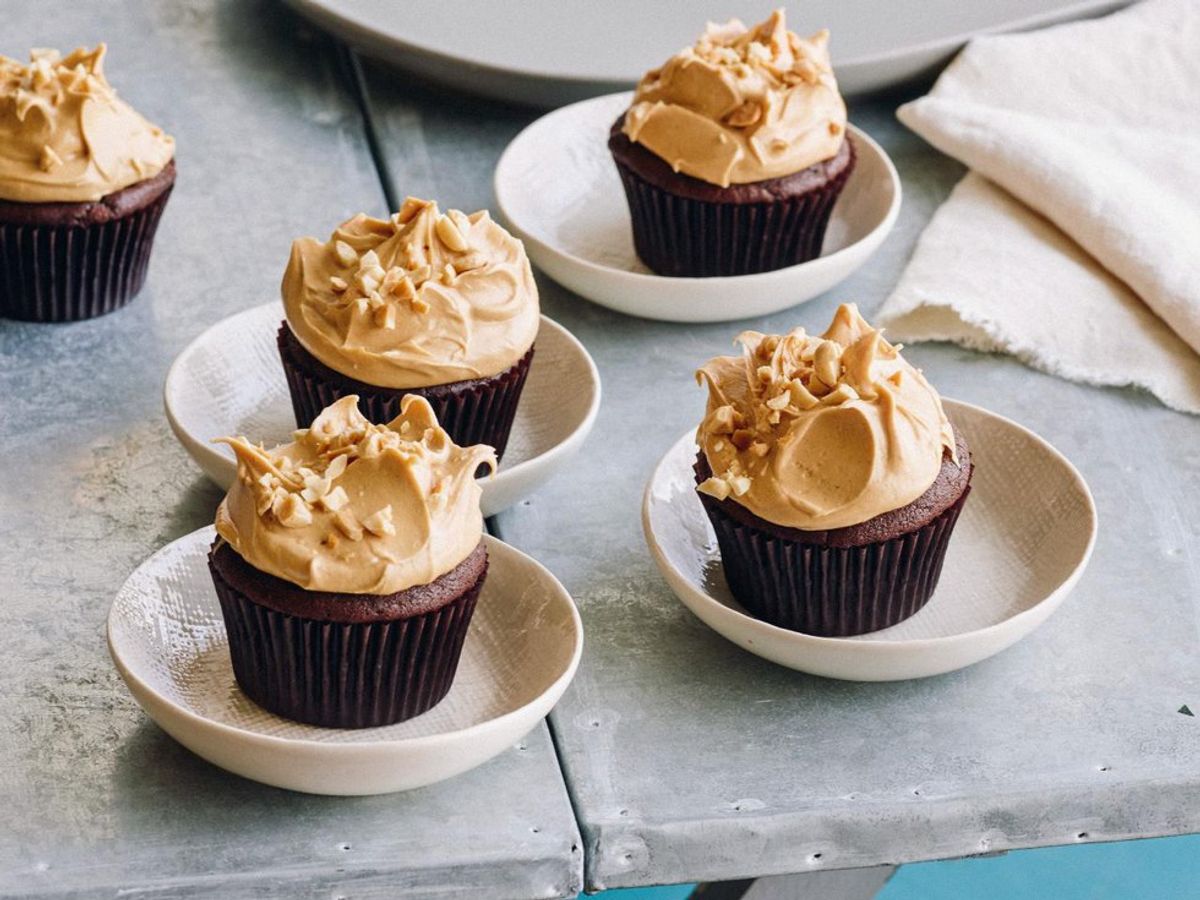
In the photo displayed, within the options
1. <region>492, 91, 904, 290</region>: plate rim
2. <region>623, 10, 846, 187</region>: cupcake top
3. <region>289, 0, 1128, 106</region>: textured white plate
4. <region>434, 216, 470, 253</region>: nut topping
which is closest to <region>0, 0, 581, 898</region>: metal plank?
<region>289, 0, 1128, 106</region>: textured white plate

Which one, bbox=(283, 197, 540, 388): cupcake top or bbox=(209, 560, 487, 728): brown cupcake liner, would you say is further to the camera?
bbox=(283, 197, 540, 388): cupcake top

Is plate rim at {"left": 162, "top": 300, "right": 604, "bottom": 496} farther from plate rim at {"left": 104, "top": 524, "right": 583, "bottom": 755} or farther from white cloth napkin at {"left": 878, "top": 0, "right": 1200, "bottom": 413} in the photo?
A: white cloth napkin at {"left": 878, "top": 0, "right": 1200, "bottom": 413}

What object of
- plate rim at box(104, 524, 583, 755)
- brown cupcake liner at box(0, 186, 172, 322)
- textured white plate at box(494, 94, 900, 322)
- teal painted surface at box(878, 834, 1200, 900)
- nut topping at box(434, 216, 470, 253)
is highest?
nut topping at box(434, 216, 470, 253)

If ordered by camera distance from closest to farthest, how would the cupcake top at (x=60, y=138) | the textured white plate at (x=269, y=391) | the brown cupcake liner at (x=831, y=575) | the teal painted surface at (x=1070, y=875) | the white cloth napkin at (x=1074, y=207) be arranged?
the brown cupcake liner at (x=831, y=575) → the textured white plate at (x=269, y=391) → the cupcake top at (x=60, y=138) → the white cloth napkin at (x=1074, y=207) → the teal painted surface at (x=1070, y=875)

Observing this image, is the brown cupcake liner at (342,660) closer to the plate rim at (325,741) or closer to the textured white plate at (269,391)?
the plate rim at (325,741)

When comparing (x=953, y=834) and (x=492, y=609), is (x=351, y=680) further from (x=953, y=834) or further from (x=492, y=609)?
Answer: (x=953, y=834)

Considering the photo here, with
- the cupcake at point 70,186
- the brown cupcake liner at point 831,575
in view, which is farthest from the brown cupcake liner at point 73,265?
the brown cupcake liner at point 831,575

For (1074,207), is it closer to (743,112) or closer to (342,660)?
(743,112)

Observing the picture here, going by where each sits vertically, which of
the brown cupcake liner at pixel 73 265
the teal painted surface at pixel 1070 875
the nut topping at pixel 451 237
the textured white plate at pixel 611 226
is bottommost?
the teal painted surface at pixel 1070 875
